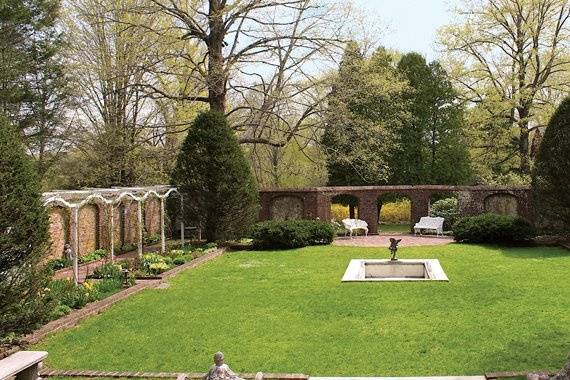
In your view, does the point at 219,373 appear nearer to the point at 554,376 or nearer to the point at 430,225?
the point at 554,376

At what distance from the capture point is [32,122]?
23.6 meters

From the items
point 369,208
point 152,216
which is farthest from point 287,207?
point 152,216

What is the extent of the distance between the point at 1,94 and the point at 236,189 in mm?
9297

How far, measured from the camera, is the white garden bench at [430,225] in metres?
23.8

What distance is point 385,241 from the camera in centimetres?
2228

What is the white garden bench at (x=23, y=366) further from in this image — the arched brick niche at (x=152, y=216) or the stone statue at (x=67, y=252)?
the arched brick niche at (x=152, y=216)

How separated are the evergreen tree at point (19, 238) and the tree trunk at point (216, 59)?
13.7 m

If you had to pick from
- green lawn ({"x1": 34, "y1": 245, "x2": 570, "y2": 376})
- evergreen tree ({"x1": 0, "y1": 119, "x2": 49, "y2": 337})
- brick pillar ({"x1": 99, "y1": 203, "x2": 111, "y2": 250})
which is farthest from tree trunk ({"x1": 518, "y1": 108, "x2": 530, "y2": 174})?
evergreen tree ({"x1": 0, "y1": 119, "x2": 49, "y2": 337})

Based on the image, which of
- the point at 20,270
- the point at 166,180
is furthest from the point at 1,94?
the point at 20,270

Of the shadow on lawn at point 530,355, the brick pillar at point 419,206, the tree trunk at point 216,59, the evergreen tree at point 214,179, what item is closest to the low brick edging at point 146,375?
the shadow on lawn at point 530,355

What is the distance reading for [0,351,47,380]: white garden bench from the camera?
668 centimetres

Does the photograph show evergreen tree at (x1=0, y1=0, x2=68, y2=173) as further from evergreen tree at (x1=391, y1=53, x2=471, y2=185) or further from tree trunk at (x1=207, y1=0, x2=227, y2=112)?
evergreen tree at (x1=391, y1=53, x2=471, y2=185)

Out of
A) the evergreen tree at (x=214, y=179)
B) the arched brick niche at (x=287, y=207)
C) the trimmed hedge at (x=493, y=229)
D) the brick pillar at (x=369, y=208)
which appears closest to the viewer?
the trimmed hedge at (x=493, y=229)

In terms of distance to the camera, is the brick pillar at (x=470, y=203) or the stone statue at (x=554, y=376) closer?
the stone statue at (x=554, y=376)
